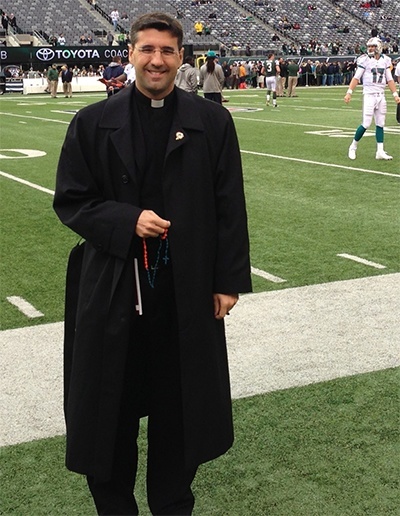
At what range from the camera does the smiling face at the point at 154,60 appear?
282 centimetres

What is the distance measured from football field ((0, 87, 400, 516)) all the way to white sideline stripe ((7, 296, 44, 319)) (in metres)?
0.02

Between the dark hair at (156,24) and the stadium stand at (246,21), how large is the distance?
4927 cm

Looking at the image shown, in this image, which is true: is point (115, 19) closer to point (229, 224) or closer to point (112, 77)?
point (112, 77)

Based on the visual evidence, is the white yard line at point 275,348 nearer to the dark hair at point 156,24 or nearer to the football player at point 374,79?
the dark hair at point 156,24

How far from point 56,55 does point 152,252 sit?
143 feet

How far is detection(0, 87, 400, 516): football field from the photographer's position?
3.49 m

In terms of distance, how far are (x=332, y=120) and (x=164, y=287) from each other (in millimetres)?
19351

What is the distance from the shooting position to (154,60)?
2801 mm

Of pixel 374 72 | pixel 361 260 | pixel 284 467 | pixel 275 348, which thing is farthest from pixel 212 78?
pixel 284 467

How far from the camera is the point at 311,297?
606 centimetres

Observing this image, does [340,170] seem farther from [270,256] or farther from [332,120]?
[332,120]

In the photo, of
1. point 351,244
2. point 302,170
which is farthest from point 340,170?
point 351,244

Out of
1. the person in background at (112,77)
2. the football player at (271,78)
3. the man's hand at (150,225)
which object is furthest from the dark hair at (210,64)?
the man's hand at (150,225)

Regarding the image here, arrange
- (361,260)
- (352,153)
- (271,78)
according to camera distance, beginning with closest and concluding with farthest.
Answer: (361,260) → (352,153) → (271,78)
